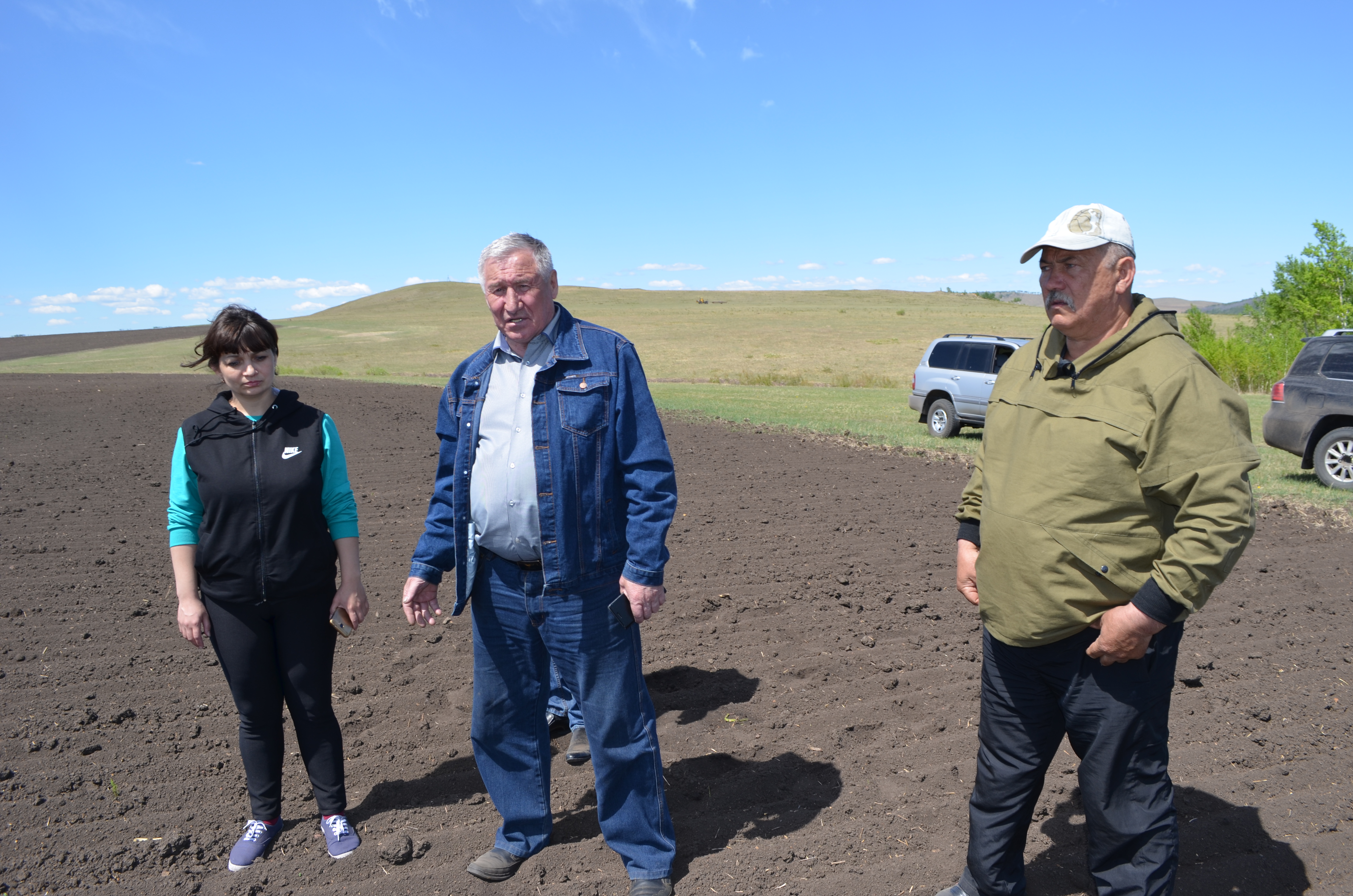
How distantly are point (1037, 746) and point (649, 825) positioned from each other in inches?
51.7

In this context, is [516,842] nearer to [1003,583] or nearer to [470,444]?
[470,444]

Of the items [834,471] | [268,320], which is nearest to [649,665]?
[268,320]

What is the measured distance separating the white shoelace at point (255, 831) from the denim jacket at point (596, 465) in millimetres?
1259

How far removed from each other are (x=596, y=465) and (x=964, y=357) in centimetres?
1436

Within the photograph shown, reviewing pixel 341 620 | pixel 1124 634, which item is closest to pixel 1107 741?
pixel 1124 634

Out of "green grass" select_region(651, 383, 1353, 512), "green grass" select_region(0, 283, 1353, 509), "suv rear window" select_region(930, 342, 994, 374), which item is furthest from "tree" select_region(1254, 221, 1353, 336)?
"suv rear window" select_region(930, 342, 994, 374)

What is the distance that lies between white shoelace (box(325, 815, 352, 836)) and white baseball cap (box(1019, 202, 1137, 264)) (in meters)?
3.17

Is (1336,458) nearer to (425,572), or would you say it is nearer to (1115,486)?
(1115,486)

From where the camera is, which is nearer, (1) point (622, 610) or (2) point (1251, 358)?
(1) point (622, 610)

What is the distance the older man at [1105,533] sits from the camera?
2211mm

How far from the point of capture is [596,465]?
286cm

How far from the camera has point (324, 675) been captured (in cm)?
333

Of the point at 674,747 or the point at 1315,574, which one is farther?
the point at 1315,574

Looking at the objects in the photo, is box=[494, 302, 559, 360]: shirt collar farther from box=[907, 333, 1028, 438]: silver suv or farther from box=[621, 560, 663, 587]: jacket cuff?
box=[907, 333, 1028, 438]: silver suv
